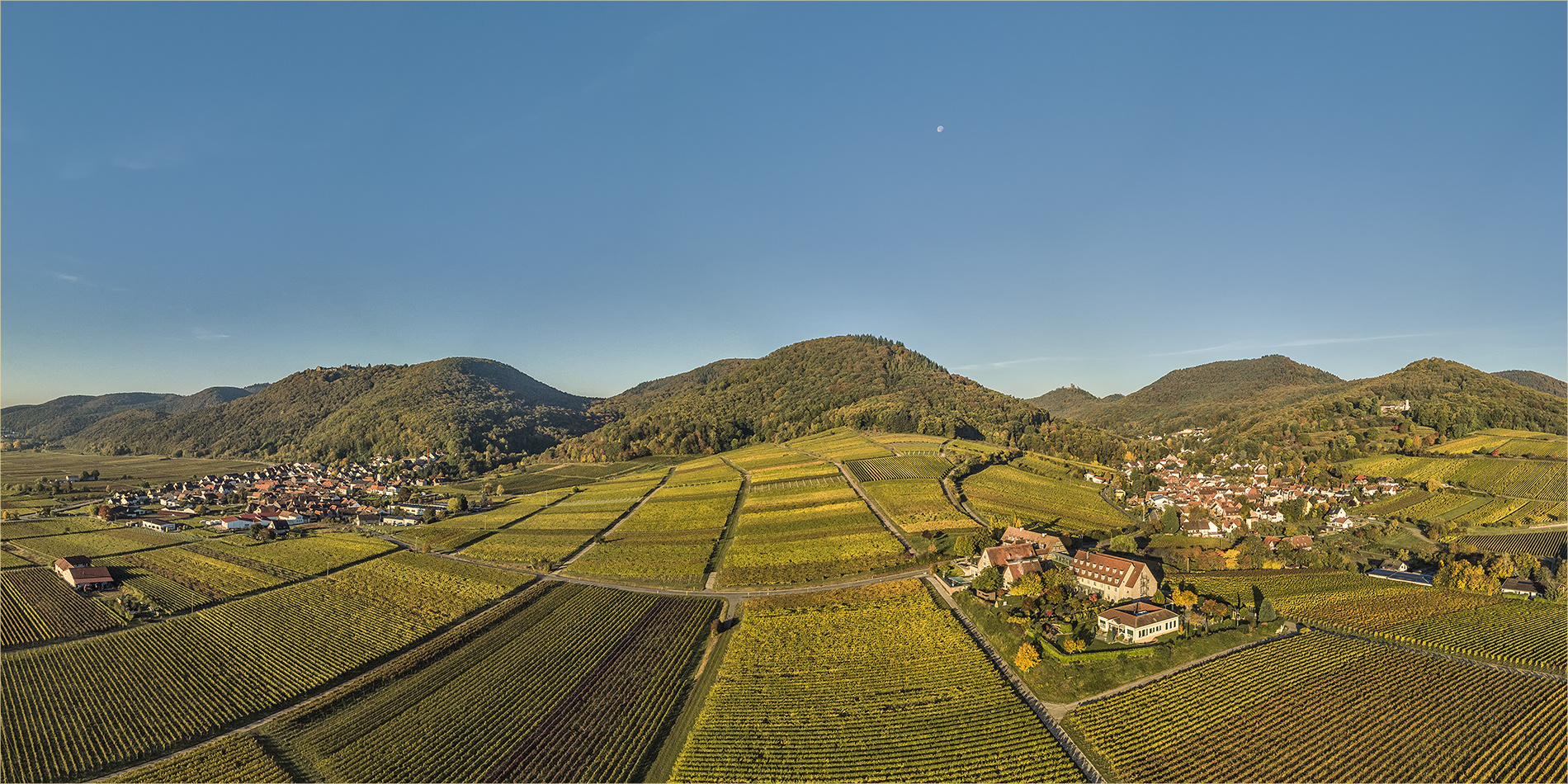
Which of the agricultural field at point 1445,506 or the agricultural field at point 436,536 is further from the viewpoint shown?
the agricultural field at point 1445,506

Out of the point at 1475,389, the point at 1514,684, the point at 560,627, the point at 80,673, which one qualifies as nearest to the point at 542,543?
the point at 560,627

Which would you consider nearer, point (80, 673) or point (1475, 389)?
point (80, 673)

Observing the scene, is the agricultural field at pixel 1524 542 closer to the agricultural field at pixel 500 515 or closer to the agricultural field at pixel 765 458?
the agricultural field at pixel 765 458

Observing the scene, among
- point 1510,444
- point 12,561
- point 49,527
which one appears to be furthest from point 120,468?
point 1510,444

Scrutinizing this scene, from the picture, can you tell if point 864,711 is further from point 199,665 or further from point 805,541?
point 199,665

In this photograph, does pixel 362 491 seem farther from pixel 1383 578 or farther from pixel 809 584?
pixel 1383 578

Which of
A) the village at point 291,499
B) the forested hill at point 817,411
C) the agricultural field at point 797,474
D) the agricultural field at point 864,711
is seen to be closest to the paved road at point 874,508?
the agricultural field at point 797,474
